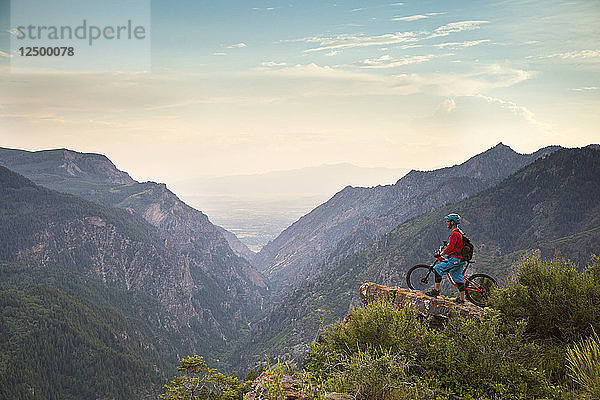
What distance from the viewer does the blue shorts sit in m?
16.8

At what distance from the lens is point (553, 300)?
14.2 metres

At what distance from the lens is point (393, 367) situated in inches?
407

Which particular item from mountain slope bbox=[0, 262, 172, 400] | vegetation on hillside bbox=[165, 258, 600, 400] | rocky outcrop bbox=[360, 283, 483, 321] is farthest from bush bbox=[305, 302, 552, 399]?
mountain slope bbox=[0, 262, 172, 400]

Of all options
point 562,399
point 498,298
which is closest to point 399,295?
point 498,298

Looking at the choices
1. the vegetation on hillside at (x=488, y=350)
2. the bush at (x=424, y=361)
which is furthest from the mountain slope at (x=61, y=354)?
the vegetation on hillside at (x=488, y=350)

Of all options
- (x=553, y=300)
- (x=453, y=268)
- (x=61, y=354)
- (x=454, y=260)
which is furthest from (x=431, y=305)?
(x=61, y=354)

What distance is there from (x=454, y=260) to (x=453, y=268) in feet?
1.39

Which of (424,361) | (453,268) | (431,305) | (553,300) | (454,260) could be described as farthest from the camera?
(453,268)

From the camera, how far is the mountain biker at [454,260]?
16.5 m

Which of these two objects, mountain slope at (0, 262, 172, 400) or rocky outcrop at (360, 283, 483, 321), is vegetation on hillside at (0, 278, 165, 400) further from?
rocky outcrop at (360, 283, 483, 321)

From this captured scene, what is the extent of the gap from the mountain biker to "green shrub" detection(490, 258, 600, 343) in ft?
5.78

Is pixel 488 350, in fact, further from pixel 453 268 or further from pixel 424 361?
pixel 453 268

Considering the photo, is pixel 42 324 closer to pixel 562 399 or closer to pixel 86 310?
pixel 86 310

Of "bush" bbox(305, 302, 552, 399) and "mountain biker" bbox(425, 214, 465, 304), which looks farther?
"mountain biker" bbox(425, 214, 465, 304)
